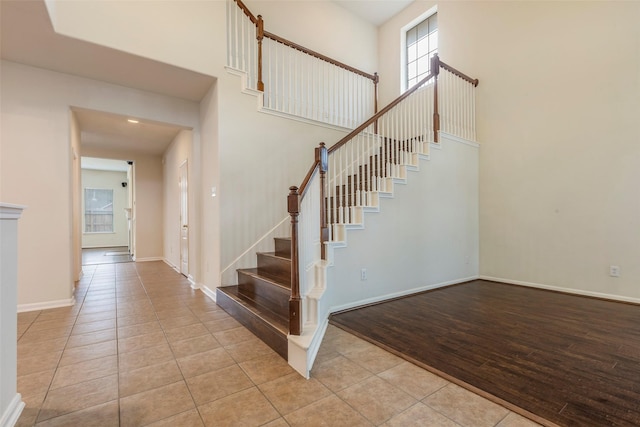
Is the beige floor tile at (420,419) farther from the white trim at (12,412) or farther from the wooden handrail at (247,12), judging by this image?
the wooden handrail at (247,12)

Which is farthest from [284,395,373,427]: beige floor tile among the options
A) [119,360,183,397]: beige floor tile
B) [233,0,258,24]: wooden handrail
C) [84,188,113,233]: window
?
[84,188,113,233]: window

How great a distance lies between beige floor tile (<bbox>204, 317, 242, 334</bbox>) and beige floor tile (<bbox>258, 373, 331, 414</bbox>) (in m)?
1.15

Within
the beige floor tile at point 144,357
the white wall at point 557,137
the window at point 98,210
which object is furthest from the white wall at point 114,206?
the white wall at point 557,137

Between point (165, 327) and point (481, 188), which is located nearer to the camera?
point (165, 327)

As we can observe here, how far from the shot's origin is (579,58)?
397cm

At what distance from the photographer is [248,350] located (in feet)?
8.02

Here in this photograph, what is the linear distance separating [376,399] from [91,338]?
2618 mm

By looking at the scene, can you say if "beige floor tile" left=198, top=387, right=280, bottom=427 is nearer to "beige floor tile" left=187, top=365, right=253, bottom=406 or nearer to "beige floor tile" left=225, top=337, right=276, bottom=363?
"beige floor tile" left=187, top=365, right=253, bottom=406

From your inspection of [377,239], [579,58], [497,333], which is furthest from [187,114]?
[579,58]

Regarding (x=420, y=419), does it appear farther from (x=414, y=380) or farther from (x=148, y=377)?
(x=148, y=377)

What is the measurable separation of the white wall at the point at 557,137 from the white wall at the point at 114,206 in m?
12.3

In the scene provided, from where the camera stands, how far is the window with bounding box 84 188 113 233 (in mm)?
11075

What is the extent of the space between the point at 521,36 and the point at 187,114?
5302 mm

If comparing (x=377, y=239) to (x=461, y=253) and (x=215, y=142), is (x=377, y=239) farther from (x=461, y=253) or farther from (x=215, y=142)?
(x=215, y=142)
